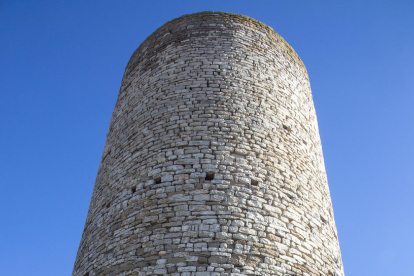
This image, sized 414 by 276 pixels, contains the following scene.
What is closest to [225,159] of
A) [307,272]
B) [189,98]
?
[189,98]

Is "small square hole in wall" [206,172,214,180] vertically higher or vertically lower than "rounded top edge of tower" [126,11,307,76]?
lower

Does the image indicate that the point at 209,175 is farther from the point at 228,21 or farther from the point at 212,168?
the point at 228,21

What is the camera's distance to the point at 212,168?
5469 millimetres

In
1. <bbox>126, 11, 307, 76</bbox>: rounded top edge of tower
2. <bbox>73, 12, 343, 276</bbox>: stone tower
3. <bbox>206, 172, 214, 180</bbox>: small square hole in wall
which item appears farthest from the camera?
<bbox>126, 11, 307, 76</bbox>: rounded top edge of tower

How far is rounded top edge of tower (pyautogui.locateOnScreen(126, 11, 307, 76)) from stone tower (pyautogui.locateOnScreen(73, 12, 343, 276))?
0.12 feet

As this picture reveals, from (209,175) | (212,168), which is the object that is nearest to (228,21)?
(212,168)

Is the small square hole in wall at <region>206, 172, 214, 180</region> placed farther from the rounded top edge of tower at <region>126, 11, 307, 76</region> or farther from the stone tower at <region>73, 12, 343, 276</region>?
the rounded top edge of tower at <region>126, 11, 307, 76</region>

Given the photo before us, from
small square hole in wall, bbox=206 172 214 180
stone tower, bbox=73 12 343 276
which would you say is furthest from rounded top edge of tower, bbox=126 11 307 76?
small square hole in wall, bbox=206 172 214 180

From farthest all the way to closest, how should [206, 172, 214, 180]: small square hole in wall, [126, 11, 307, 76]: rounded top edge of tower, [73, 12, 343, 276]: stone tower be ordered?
1. [126, 11, 307, 76]: rounded top edge of tower
2. [206, 172, 214, 180]: small square hole in wall
3. [73, 12, 343, 276]: stone tower

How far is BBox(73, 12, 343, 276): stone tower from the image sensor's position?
4906 mm

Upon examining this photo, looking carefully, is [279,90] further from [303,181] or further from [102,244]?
[102,244]

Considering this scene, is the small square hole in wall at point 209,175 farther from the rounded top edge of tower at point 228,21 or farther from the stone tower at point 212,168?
the rounded top edge of tower at point 228,21

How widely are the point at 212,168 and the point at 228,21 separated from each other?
12.1 ft

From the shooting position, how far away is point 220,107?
20.4ft
